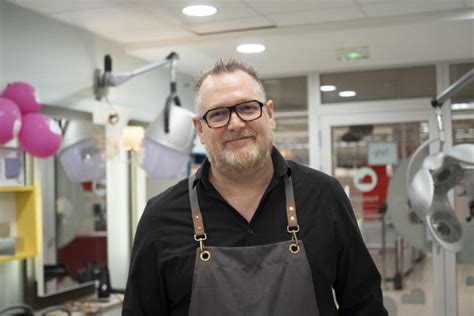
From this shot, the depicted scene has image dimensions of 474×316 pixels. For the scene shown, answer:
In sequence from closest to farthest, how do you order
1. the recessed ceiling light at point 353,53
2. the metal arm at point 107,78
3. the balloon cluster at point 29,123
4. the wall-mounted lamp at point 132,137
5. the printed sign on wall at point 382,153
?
the balloon cluster at point 29,123, the metal arm at point 107,78, the wall-mounted lamp at point 132,137, the recessed ceiling light at point 353,53, the printed sign on wall at point 382,153

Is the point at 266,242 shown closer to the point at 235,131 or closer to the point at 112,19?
the point at 235,131

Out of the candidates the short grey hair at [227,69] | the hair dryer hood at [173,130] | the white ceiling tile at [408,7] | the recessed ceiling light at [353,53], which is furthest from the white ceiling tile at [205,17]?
the short grey hair at [227,69]

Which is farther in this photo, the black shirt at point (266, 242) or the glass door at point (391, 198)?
the glass door at point (391, 198)

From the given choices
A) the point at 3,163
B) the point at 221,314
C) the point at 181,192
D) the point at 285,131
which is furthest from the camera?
the point at 285,131

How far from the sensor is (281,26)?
3975 millimetres

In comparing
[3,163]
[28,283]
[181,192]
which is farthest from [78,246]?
[181,192]

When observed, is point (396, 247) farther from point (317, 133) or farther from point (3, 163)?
point (3, 163)

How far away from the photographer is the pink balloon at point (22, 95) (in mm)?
3059

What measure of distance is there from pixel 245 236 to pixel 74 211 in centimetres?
221

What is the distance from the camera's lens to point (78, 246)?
3.77 meters

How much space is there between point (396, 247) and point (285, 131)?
1392 millimetres

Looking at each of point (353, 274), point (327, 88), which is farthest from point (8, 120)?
point (327, 88)

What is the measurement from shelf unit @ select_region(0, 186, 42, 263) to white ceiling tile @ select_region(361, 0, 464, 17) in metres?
2.07

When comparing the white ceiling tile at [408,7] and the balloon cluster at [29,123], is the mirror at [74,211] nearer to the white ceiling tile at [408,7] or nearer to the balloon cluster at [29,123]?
the balloon cluster at [29,123]
